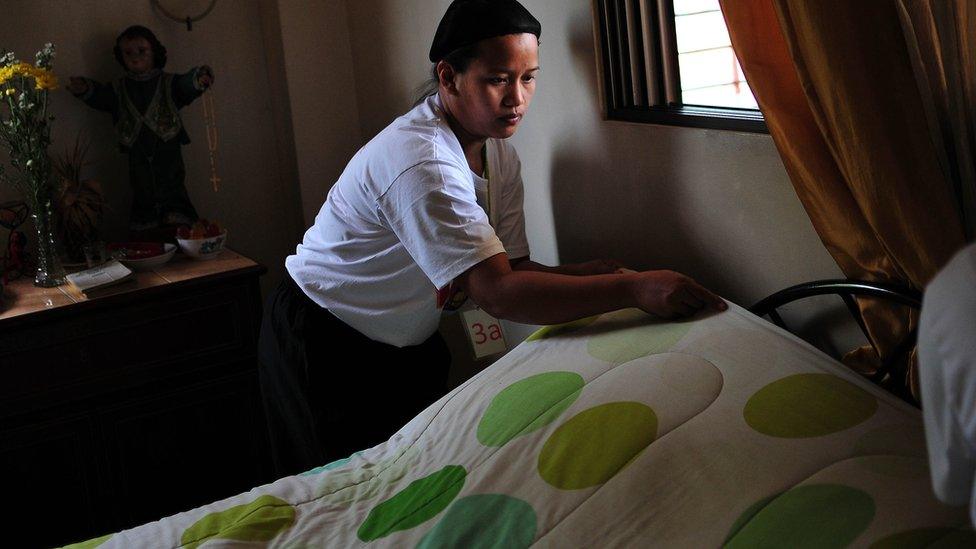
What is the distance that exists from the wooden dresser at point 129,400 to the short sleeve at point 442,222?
3.60ft

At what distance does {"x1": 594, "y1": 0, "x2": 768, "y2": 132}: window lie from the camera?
5.45ft

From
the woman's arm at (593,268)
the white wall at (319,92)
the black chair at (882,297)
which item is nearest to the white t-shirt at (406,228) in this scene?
the woman's arm at (593,268)

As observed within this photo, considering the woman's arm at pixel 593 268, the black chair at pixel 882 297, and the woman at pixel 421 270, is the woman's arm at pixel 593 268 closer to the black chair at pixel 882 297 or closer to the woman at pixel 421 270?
the woman at pixel 421 270

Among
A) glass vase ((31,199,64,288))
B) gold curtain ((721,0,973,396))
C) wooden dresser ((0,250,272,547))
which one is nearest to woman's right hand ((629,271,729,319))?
gold curtain ((721,0,973,396))

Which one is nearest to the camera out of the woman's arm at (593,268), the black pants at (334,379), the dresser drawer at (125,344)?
the woman's arm at (593,268)

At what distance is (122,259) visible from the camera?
253 cm

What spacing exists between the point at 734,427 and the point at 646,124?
721 mm

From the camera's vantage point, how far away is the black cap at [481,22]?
1569 mm

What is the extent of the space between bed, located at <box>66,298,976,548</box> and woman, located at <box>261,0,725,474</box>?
92 mm

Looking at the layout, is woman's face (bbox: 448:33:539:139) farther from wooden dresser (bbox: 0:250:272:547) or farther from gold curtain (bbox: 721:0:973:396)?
wooden dresser (bbox: 0:250:272:547)

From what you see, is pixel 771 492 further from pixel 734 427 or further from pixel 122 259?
pixel 122 259

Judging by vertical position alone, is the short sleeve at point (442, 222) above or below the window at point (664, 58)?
below

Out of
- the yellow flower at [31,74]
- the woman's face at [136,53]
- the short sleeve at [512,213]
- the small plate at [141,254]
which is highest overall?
the woman's face at [136,53]

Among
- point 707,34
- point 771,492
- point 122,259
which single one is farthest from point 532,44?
point 122,259
